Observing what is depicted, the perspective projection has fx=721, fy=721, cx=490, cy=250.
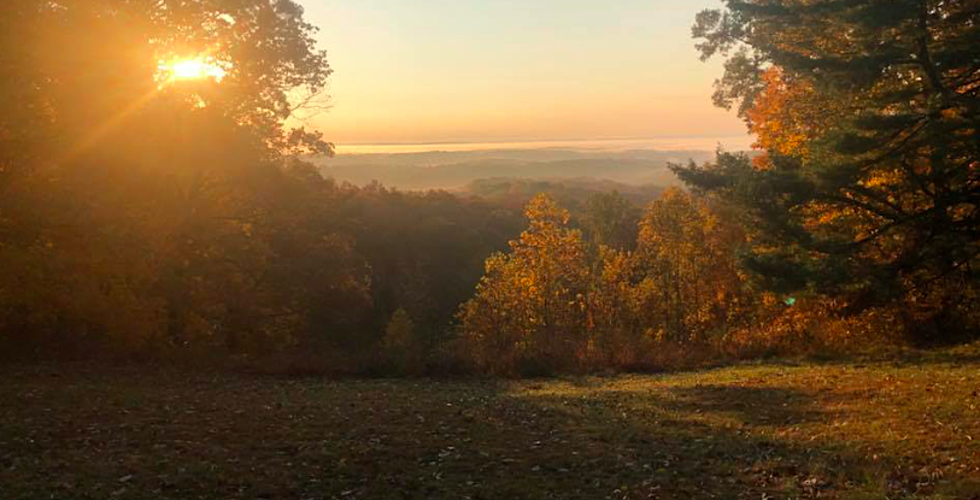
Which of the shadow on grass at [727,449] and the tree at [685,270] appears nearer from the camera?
the shadow on grass at [727,449]

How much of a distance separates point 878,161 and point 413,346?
42.2 feet

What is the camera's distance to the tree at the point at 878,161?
1587 centimetres

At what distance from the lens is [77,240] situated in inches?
732

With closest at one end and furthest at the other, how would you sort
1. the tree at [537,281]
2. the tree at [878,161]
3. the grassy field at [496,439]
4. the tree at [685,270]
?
1. the grassy field at [496,439]
2. the tree at [878,161]
3. the tree at [685,270]
4. the tree at [537,281]

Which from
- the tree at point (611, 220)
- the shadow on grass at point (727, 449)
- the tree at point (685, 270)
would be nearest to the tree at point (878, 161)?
the shadow on grass at point (727, 449)

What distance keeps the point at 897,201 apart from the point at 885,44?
183 inches

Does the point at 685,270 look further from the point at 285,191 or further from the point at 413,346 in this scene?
the point at 413,346

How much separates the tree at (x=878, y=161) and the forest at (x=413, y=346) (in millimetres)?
73

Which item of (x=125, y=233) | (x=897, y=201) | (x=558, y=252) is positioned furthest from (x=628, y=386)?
(x=558, y=252)

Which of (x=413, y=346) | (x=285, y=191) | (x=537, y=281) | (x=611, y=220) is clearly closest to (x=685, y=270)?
(x=537, y=281)

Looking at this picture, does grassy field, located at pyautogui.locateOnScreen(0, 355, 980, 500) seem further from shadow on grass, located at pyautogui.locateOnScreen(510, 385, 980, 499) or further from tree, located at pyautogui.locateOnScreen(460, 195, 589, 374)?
tree, located at pyautogui.locateOnScreen(460, 195, 589, 374)

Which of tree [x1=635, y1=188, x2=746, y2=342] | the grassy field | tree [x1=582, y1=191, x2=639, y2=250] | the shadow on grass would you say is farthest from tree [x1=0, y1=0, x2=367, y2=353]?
tree [x1=582, y1=191, x2=639, y2=250]

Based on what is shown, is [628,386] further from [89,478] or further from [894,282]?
[89,478]

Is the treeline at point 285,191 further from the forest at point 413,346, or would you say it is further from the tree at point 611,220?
the tree at point 611,220
